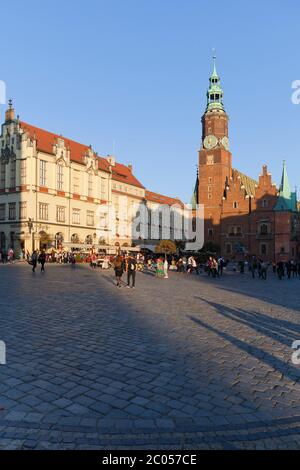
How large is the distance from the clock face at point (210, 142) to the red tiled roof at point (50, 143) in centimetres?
2384

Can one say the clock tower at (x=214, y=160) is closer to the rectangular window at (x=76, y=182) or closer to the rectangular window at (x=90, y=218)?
the rectangular window at (x=90, y=218)

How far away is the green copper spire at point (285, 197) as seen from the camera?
63.3 m

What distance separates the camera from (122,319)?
9.63 metres

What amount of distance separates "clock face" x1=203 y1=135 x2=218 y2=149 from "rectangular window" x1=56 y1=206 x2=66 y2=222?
3642cm

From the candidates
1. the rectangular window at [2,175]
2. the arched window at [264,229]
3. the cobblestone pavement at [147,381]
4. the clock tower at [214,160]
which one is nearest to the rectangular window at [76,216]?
the rectangular window at [2,175]

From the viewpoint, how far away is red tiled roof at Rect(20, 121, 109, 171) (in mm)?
49997

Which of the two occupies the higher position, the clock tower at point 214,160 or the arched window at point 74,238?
the clock tower at point 214,160

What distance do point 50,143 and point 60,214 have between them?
10.9m

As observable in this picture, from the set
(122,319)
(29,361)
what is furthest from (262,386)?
(122,319)

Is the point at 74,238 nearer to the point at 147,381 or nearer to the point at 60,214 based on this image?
the point at 60,214

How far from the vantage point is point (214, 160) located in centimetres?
7256
